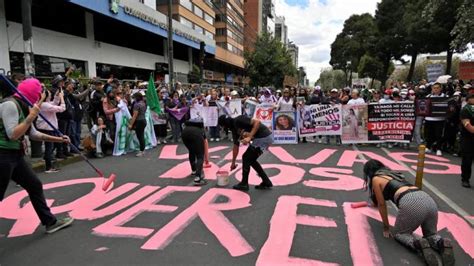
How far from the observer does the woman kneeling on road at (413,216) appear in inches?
144

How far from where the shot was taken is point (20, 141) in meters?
4.15

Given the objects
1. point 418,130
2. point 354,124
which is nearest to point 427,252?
point 354,124

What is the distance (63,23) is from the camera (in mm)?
21531

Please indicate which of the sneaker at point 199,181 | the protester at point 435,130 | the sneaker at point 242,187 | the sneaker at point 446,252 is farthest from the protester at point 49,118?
the protester at point 435,130

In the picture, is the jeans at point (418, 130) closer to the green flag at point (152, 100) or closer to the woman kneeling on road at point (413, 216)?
the woman kneeling on road at point (413, 216)

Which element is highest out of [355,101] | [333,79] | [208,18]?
[208,18]

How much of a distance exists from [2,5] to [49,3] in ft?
10.9

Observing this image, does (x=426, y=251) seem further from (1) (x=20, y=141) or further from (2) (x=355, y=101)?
(2) (x=355, y=101)

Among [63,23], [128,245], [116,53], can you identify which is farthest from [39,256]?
[116,53]

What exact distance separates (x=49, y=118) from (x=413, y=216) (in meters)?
7.26

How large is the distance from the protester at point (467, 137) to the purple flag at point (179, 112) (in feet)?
28.0

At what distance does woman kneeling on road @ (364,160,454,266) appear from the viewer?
3648 mm

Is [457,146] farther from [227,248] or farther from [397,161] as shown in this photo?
[227,248]

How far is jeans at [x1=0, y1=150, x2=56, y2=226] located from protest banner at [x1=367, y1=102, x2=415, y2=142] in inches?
382
